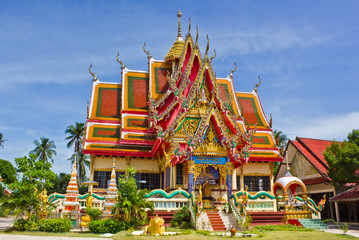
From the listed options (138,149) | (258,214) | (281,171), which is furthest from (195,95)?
(281,171)

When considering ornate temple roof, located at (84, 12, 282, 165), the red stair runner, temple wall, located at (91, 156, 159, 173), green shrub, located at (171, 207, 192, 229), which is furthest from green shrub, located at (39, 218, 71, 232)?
temple wall, located at (91, 156, 159, 173)

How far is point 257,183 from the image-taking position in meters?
21.6

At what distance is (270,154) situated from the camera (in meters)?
21.9

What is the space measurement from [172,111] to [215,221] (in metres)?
7.48

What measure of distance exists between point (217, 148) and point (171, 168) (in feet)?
8.52

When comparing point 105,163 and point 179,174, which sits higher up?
point 105,163

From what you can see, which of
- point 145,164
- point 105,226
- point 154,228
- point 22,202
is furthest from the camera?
point 145,164

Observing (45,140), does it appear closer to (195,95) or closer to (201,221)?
(195,95)

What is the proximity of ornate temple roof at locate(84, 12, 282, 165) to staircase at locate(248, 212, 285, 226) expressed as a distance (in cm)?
326

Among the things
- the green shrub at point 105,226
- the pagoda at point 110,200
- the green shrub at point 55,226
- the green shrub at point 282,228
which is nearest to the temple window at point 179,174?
the pagoda at point 110,200

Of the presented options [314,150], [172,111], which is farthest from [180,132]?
[314,150]

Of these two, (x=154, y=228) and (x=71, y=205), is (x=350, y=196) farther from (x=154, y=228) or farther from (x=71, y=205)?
(x=71, y=205)

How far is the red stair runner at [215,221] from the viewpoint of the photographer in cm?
1326

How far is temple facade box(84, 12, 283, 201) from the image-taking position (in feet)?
54.5
